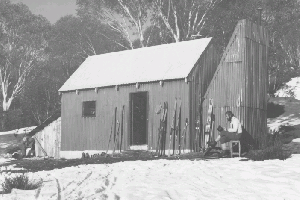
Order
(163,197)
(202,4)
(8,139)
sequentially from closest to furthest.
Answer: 1. (163,197)
2. (8,139)
3. (202,4)

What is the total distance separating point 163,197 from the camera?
10336 mm

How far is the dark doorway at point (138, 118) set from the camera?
2525cm

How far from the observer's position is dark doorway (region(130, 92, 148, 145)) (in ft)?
82.8

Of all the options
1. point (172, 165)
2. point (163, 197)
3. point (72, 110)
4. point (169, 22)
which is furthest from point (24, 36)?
point (163, 197)

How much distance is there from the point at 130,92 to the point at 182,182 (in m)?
13.3

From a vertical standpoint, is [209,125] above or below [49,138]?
above

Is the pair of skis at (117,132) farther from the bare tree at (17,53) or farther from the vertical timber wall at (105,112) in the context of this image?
the bare tree at (17,53)

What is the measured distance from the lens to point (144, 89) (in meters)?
24.6

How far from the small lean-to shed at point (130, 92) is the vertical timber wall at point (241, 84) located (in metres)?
1.28

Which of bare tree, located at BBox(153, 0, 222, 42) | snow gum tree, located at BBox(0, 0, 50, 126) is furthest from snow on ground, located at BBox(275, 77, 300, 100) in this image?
snow gum tree, located at BBox(0, 0, 50, 126)

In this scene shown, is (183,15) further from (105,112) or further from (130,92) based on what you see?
(130,92)

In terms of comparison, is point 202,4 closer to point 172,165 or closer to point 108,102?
point 108,102

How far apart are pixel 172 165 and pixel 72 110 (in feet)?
42.5

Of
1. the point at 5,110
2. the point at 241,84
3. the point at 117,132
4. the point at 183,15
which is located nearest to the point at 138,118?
the point at 117,132
